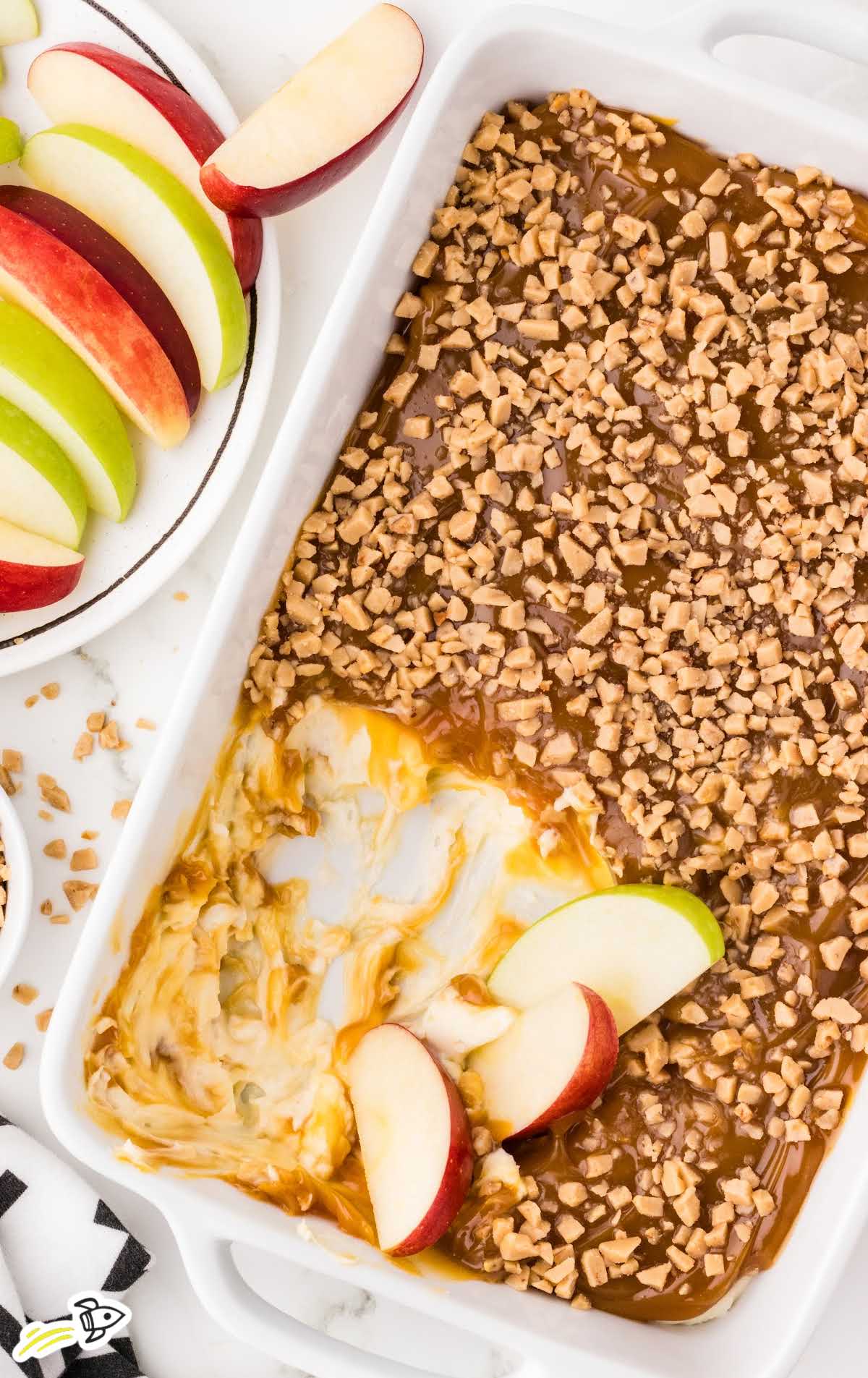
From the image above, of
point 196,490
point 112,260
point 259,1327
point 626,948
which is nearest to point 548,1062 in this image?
point 626,948

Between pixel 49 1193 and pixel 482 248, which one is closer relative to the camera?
pixel 482 248

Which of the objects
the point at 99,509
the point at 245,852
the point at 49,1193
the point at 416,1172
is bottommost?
the point at 49,1193

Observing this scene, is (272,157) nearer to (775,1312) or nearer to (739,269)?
(739,269)

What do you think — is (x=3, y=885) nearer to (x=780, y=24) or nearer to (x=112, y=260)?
(x=112, y=260)

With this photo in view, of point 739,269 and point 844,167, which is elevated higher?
point 844,167

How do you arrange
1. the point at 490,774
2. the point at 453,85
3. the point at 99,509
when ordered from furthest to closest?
the point at 99,509 < the point at 490,774 < the point at 453,85

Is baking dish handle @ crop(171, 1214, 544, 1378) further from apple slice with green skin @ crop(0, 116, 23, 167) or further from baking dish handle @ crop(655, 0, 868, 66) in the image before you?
baking dish handle @ crop(655, 0, 868, 66)

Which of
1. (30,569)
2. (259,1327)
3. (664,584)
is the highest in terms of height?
(664,584)

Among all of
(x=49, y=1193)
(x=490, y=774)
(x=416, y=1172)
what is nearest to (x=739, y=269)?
(x=490, y=774)
